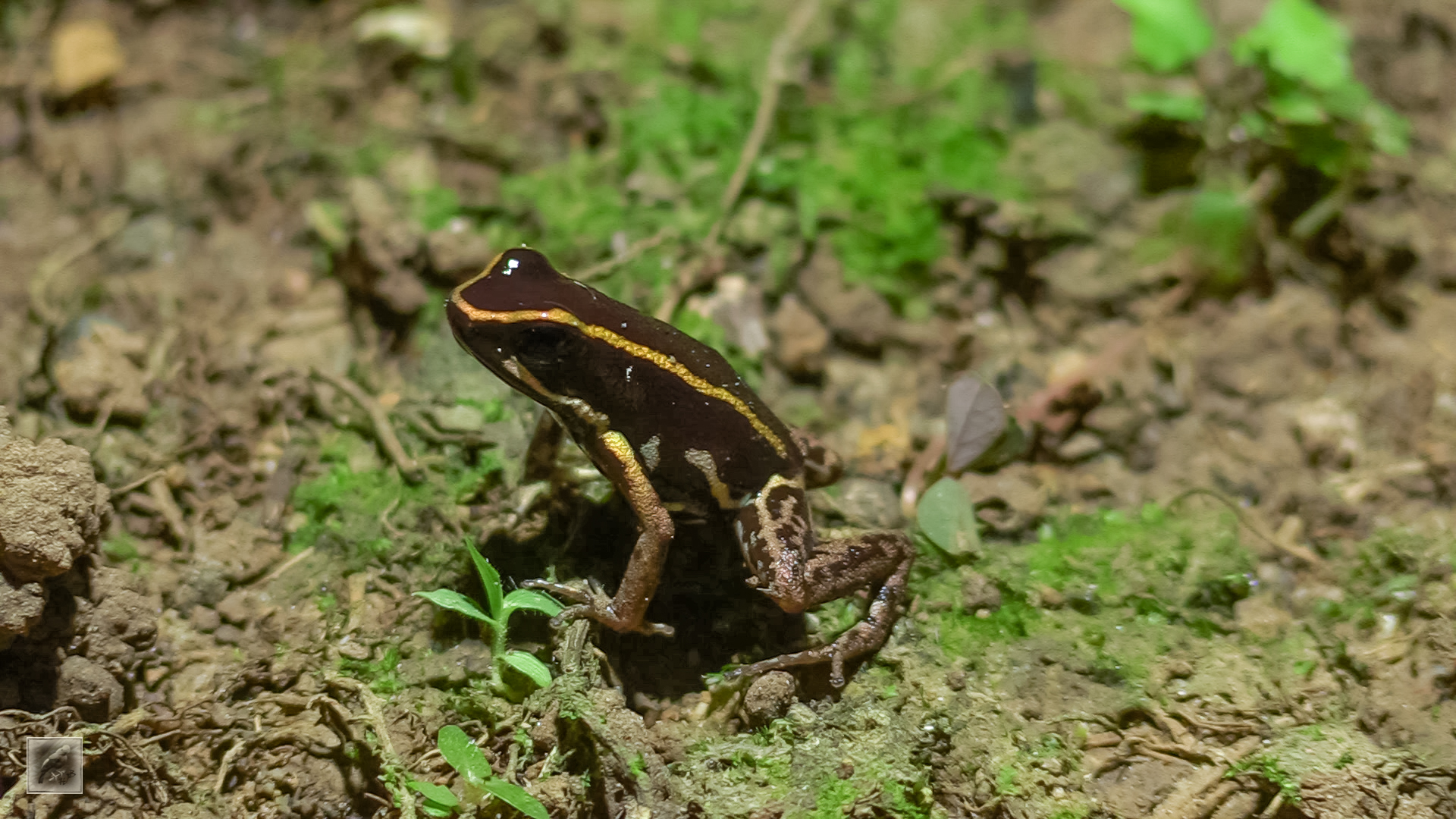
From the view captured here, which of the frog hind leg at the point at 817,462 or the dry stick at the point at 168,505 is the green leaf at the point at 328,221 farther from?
the frog hind leg at the point at 817,462

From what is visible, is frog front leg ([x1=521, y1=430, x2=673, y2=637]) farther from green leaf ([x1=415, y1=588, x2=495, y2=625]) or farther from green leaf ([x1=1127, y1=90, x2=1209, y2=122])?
green leaf ([x1=1127, y1=90, x2=1209, y2=122])

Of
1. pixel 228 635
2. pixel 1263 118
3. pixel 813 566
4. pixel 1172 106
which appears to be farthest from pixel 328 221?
pixel 1263 118

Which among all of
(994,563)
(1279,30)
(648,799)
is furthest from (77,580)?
(1279,30)

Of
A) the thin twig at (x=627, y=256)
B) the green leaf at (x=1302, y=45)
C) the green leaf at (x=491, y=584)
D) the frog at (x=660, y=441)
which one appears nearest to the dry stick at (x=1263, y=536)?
the frog at (x=660, y=441)

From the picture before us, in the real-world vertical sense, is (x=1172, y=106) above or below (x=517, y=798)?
above

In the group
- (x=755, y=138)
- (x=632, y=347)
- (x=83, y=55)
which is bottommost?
(x=632, y=347)

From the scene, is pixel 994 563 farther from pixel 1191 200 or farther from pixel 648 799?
pixel 1191 200

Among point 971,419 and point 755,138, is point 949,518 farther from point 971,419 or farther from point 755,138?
point 755,138

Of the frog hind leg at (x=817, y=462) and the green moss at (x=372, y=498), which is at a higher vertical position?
the frog hind leg at (x=817, y=462)
